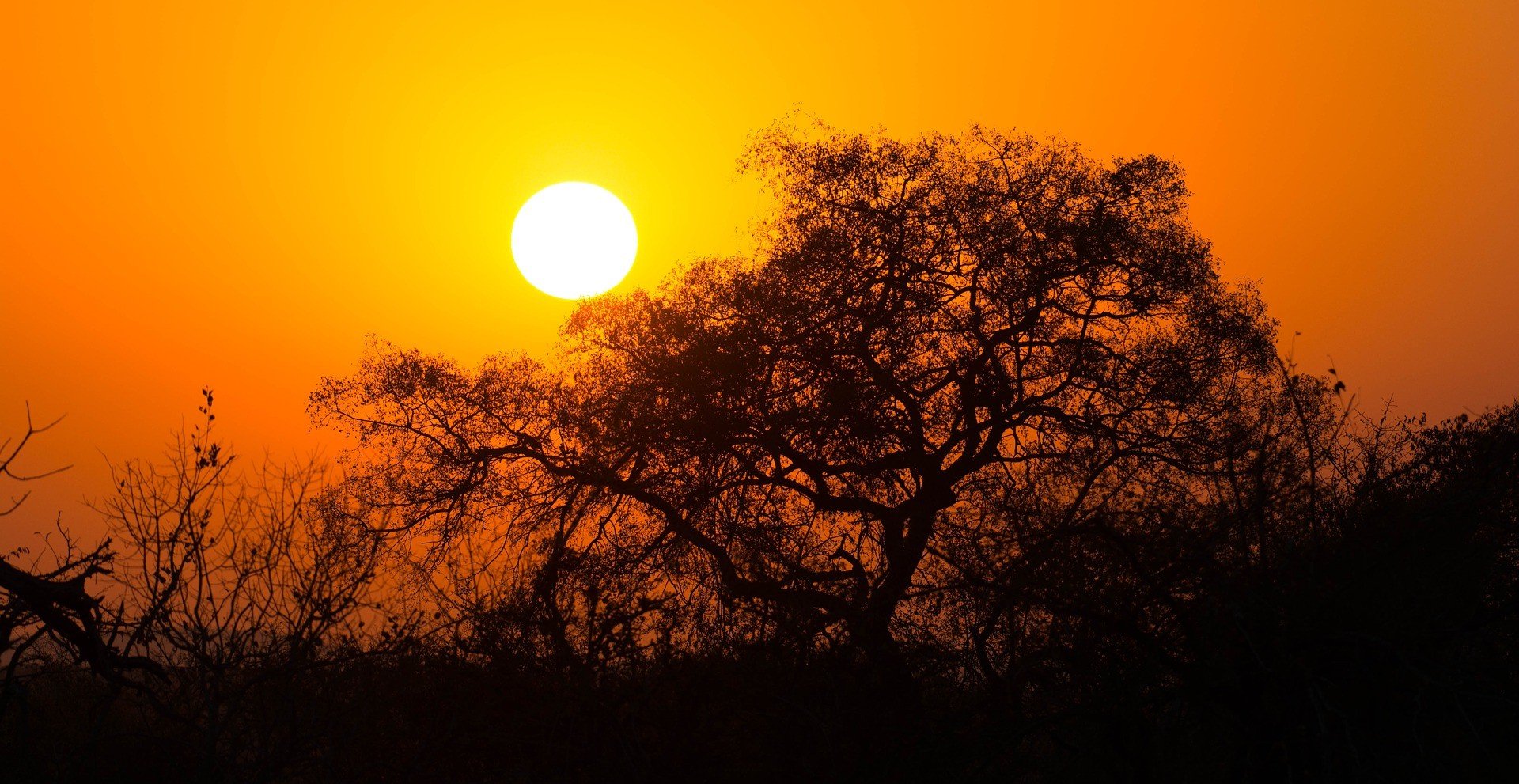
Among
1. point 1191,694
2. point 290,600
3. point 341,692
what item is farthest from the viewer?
point 341,692

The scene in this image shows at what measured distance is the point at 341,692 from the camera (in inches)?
693

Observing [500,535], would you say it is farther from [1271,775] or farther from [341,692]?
[1271,775]

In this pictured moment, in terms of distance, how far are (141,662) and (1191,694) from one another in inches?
272

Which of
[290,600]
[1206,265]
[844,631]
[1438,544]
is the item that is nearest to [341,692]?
[290,600]

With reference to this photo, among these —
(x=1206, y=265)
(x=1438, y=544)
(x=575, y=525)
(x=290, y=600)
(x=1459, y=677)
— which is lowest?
(x=1459, y=677)

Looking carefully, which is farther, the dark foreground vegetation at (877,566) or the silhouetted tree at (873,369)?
the silhouetted tree at (873,369)

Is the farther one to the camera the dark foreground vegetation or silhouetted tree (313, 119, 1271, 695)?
silhouetted tree (313, 119, 1271, 695)

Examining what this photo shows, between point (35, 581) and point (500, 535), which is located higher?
point (500, 535)

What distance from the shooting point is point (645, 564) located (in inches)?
763

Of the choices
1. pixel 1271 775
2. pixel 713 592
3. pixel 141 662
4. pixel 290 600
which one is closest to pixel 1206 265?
pixel 713 592

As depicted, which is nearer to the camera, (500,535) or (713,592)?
(713,592)

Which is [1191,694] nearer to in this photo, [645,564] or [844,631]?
[844,631]

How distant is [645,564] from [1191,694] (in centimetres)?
1234

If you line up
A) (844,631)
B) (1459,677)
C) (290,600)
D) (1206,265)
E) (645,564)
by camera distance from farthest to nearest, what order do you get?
(1206,265), (645,564), (290,600), (844,631), (1459,677)
